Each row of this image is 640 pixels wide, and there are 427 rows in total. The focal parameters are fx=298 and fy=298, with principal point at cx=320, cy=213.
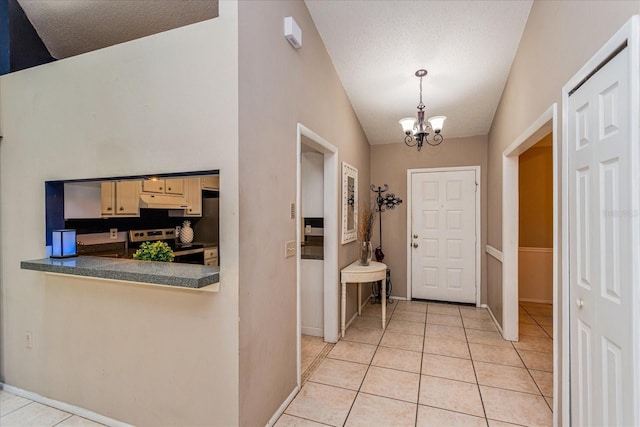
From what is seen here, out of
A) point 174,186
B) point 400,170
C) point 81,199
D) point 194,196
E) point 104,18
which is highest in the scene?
point 104,18

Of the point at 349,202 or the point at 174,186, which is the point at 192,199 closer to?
the point at 174,186

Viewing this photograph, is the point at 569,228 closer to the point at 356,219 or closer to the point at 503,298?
the point at 503,298

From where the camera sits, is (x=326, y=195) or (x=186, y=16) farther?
(x=326, y=195)

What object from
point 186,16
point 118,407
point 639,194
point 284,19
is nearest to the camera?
point 639,194

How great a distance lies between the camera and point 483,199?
4367mm

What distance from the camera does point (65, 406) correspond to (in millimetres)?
2143

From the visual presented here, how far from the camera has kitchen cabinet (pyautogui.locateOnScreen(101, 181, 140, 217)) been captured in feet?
9.89

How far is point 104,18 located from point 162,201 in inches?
72.9

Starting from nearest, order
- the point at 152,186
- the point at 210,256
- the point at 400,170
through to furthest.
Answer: the point at 152,186
the point at 210,256
the point at 400,170

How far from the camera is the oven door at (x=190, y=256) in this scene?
3633mm

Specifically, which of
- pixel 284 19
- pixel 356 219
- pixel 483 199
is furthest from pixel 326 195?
pixel 483 199

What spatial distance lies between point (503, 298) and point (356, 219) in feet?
6.19

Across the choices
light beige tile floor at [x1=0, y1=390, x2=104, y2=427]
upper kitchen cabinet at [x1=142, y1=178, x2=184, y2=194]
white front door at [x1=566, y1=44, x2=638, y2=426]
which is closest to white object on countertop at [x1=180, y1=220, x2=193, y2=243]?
upper kitchen cabinet at [x1=142, y1=178, x2=184, y2=194]

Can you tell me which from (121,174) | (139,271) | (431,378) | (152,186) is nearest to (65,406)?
(139,271)
